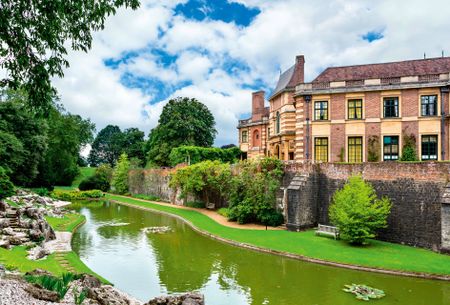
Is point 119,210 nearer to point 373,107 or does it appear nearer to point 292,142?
point 292,142

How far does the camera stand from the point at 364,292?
42.2ft

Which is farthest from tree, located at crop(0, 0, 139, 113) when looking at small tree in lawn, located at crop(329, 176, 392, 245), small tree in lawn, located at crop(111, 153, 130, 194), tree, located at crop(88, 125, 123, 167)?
tree, located at crop(88, 125, 123, 167)

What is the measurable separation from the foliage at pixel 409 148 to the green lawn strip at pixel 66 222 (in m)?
24.1

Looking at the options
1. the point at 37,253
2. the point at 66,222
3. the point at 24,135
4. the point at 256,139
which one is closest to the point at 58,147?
the point at 24,135

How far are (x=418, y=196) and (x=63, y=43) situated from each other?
18267mm

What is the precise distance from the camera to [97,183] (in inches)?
2234

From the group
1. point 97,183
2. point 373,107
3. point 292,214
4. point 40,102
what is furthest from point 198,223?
point 97,183

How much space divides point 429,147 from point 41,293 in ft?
92.6

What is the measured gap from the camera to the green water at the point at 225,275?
12680 millimetres

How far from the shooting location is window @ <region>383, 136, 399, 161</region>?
28991 millimetres

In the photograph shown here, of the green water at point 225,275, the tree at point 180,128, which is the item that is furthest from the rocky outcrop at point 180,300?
the tree at point 180,128

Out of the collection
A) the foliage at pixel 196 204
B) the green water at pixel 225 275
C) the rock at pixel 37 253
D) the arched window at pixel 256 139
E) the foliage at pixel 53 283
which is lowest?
the green water at pixel 225 275

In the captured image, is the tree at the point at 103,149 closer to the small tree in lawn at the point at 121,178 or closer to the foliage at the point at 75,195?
the small tree in lawn at the point at 121,178

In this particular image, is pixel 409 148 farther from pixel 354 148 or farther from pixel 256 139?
pixel 256 139
